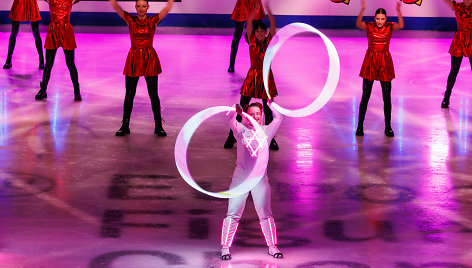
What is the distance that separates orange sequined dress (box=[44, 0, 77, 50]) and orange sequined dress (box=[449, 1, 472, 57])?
17.7 feet

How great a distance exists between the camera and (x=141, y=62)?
952cm

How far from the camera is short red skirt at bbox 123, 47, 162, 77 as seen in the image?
952 cm

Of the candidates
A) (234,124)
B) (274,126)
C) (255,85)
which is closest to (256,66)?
(255,85)

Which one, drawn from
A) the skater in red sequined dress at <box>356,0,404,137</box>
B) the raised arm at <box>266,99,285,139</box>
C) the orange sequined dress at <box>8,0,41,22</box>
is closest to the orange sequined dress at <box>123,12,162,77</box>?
the skater in red sequined dress at <box>356,0,404,137</box>

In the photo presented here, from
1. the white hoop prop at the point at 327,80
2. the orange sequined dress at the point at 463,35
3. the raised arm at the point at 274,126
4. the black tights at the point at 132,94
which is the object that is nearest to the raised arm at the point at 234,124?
the raised arm at the point at 274,126

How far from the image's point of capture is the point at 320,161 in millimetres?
8758

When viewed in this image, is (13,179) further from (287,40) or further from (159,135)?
(287,40)

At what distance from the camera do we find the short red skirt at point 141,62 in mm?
9523

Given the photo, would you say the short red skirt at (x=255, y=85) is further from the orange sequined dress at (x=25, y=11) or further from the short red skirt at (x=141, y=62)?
the orange sequined dress at (x=25, y=11)

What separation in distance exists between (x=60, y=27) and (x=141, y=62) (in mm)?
2200

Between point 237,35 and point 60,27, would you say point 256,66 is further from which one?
point 237,35

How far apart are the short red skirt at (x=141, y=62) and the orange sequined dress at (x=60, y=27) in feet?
6.48

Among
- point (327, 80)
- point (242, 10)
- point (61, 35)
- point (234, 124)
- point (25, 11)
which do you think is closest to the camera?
point (234, 124)

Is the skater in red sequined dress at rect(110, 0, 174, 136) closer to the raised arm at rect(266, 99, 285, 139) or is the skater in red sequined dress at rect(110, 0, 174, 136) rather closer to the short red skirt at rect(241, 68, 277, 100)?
the short red skirt at rect(241, 68, 277, 100)
